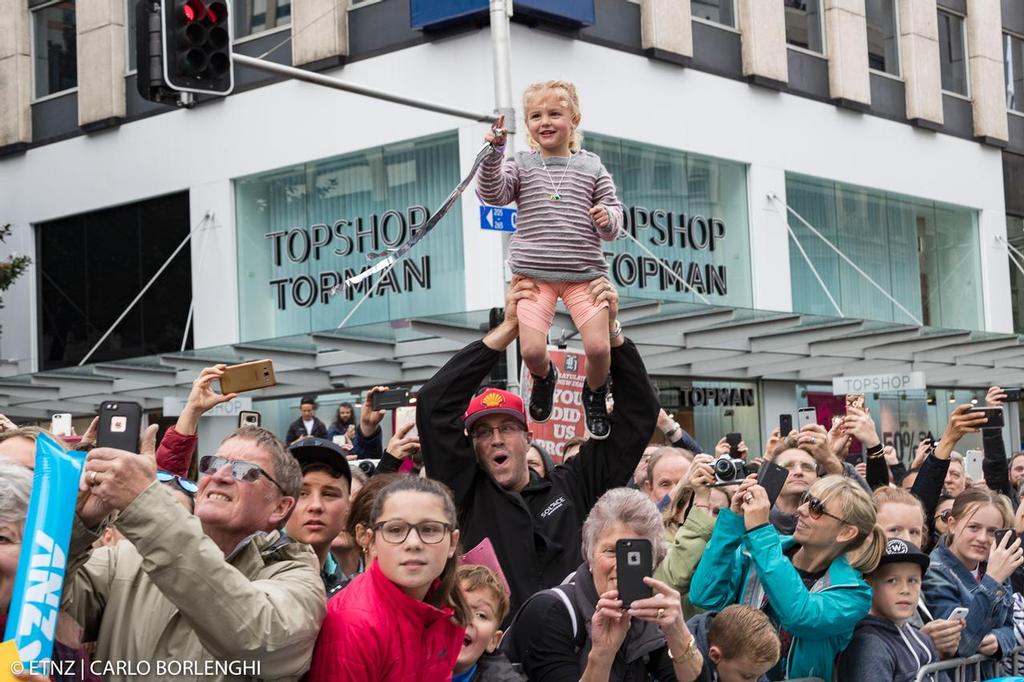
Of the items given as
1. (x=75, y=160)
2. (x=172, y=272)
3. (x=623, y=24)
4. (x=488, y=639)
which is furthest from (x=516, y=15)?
(x=488, y=639)

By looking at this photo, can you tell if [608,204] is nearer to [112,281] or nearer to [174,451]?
[174,451]

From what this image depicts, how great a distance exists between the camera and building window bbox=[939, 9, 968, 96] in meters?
30.3

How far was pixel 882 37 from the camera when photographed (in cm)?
2869

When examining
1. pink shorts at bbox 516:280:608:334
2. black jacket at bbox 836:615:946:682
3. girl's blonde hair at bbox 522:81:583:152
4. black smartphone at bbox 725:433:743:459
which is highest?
girl's blonde hair at bbox 522:81:583:152

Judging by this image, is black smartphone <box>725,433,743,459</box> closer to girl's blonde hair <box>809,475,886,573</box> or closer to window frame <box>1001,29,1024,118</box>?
girl's blonde hair <box>809,475,886,573</box>

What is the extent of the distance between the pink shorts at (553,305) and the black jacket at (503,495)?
1.77ft

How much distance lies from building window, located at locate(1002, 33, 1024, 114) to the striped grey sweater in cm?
2726

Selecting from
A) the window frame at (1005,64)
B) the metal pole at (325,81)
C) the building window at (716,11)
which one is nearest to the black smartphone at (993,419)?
the metal pole at (325,81)

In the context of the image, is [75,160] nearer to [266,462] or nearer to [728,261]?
[728,261]

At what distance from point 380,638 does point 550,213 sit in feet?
11.3

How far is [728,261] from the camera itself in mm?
24750

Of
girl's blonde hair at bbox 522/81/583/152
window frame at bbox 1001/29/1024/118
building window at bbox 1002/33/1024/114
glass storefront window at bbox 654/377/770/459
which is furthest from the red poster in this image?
building window at bbox 1002/33/1024/114

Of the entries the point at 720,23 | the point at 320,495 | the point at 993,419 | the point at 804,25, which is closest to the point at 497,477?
the point at 320,495

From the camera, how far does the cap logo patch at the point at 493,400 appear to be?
6273mm
